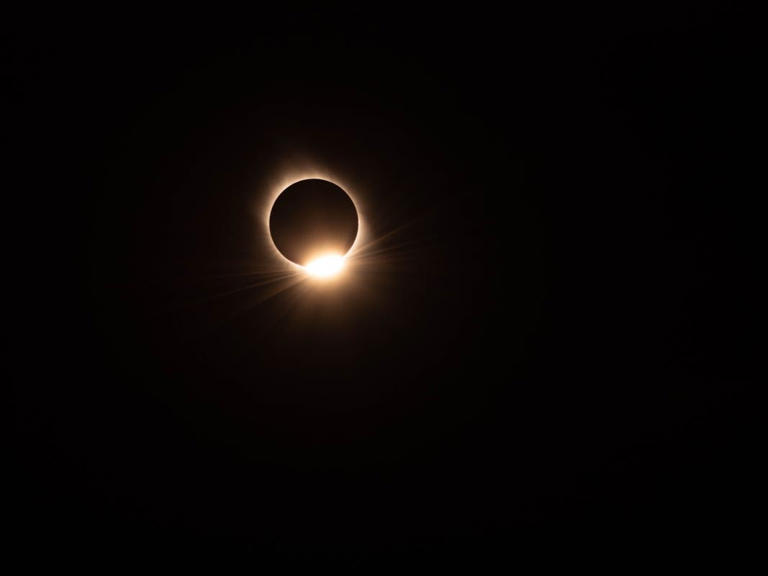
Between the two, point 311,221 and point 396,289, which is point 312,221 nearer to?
point 311,221

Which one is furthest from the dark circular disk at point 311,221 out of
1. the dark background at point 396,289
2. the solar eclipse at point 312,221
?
the dark background at point 396,289

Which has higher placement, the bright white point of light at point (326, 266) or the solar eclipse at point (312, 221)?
the solar eclipse at point (312, 221)

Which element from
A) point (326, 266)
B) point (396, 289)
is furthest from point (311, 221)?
point (396, 289)

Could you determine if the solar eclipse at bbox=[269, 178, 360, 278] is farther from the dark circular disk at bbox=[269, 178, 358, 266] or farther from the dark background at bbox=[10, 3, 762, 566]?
the dark background at bbox=[10, 3, 762, 566]

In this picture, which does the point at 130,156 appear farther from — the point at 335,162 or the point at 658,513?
the point at 658,513

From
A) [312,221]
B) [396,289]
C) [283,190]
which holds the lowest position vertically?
[396,289]

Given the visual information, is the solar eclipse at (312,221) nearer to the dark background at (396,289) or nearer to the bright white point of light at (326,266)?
the bright white point of light at (326,266)

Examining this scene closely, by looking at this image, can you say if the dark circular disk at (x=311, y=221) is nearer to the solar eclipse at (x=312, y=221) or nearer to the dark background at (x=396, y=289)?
the solar eclipse at (x=312, y=221)
